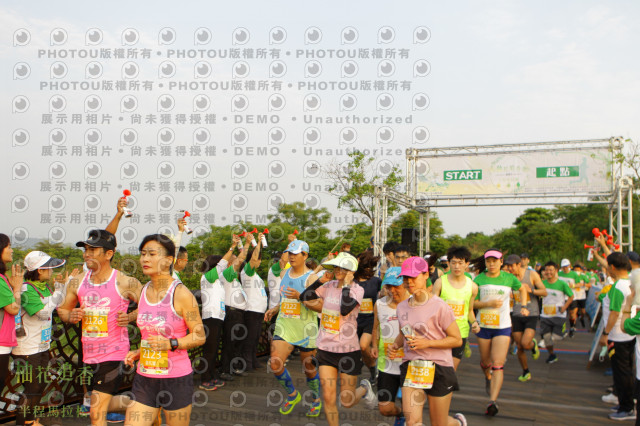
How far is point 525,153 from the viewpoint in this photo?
66.8 feet

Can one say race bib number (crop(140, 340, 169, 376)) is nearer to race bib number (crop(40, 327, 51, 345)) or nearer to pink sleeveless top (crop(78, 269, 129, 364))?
pink sleeveless top (crop(78, 269, 129, 364))

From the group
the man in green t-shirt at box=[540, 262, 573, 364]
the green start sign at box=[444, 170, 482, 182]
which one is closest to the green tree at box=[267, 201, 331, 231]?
the green start sign at box=[444, 170, 482, 182]

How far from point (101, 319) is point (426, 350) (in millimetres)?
2617

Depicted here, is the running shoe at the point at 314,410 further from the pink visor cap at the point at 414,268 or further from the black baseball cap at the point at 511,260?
the black baseball cap at the point at 511,260

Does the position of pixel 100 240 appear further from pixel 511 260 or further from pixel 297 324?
pixel 511 260

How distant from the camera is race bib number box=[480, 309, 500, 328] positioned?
6.62 metres

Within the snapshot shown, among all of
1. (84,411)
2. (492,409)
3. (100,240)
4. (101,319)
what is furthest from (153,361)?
(492,409)

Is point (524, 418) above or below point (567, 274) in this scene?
below

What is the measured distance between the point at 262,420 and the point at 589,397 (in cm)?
461

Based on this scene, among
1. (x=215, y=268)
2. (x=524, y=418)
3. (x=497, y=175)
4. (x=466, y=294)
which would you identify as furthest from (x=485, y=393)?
(x=497, y=175)

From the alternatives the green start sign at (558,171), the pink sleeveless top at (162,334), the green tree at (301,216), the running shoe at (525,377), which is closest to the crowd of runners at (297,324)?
the pink sleeveless top at (162,334)

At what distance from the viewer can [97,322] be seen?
4.45 metres

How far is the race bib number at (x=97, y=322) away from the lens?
4.45 meters

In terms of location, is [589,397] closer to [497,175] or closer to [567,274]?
[567,274]
